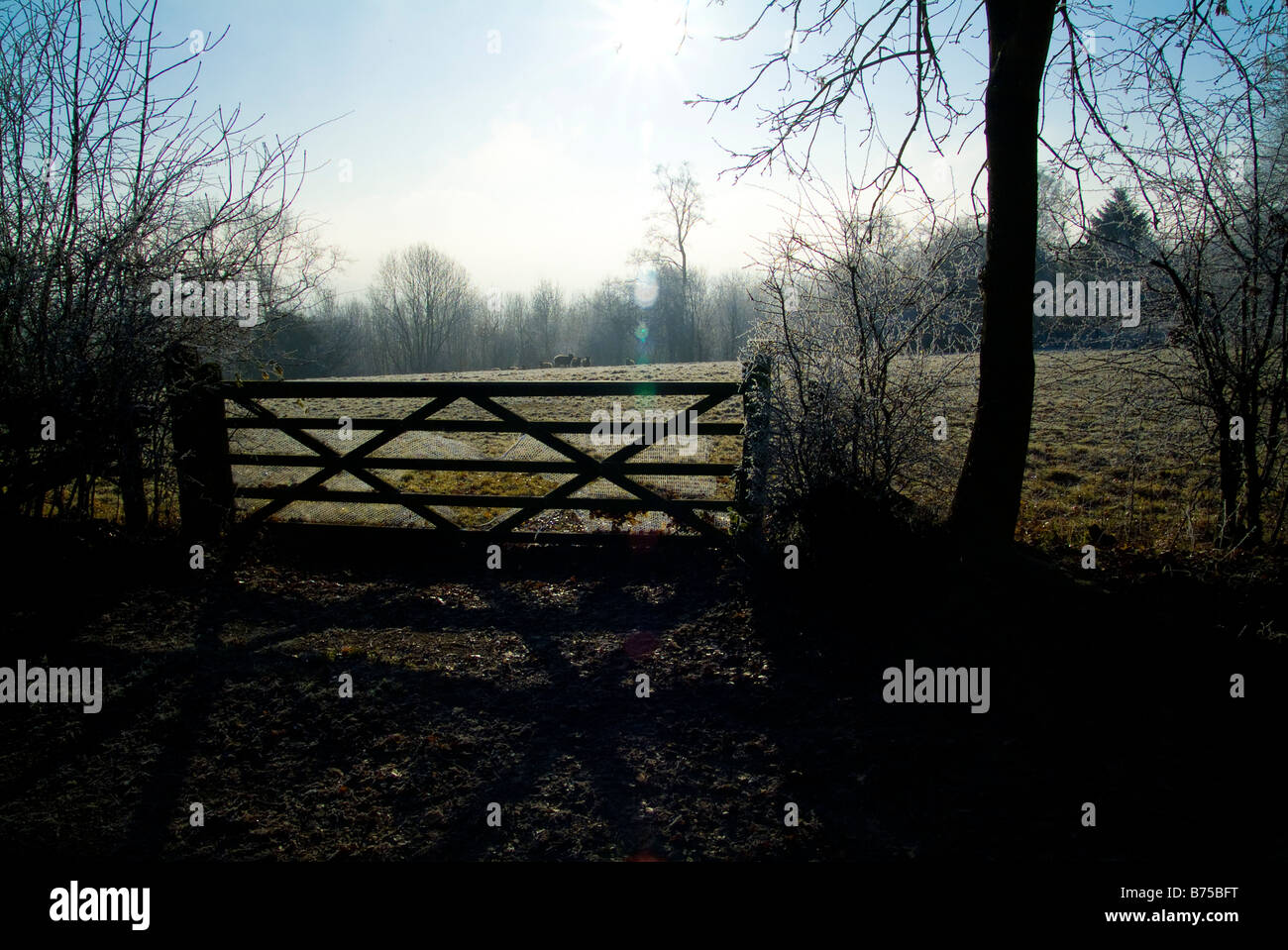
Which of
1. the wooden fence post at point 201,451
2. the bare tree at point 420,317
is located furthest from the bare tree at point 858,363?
the bare tree at point 420,317

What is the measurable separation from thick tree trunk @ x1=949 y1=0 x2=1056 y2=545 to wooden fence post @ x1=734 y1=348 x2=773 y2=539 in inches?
59.1

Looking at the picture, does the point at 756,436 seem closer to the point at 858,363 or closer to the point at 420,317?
the point at 858,363

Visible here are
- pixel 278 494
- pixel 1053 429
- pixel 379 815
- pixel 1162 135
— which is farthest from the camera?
pixel 1053 429

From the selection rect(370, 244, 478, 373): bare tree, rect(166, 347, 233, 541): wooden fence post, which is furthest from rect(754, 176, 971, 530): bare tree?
rect(370, 244, 478, 373): bare tree

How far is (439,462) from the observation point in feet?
22.2

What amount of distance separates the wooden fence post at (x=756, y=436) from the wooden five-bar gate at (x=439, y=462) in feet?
1.22

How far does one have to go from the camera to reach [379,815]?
10.4ft

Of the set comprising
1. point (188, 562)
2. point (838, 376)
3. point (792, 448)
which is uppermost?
point (838, 376)

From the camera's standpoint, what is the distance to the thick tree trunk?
16.0 ft

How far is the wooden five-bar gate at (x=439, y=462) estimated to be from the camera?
6500 millimetres

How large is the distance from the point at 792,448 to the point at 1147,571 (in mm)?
2451
